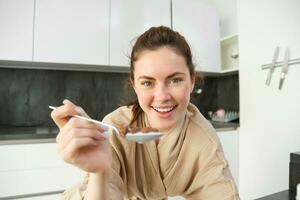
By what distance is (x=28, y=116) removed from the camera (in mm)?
1869

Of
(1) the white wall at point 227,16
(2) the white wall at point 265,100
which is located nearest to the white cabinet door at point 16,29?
(2) the white wall at point 265,100

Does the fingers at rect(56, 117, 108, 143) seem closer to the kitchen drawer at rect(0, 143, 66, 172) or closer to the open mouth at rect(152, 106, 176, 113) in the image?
the open mouth at rect(152, 106, 176, 113)

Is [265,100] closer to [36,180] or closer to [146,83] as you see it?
[146,83]

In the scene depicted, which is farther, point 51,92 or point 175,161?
point 51,92

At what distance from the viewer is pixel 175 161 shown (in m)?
0.87

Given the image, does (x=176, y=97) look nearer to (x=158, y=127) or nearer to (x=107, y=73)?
(x=158, y=127)

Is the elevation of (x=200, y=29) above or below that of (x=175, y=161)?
above

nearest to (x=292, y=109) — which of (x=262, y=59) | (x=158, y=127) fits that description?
(x=262, y=59)

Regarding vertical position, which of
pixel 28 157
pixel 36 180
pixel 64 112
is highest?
pixel 64 112

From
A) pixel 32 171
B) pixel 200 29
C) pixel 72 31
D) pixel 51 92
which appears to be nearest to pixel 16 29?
pixel 72 31

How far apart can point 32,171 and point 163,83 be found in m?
1.03

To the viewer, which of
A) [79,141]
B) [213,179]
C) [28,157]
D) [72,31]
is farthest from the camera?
[72,31]

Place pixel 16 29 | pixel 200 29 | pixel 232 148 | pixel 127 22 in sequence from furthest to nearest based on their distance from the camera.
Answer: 1. pixel 200 29
2. pixel 232 148
3. pixel 127 22
4. pixel 16 29

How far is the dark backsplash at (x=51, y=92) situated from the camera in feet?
5.98
